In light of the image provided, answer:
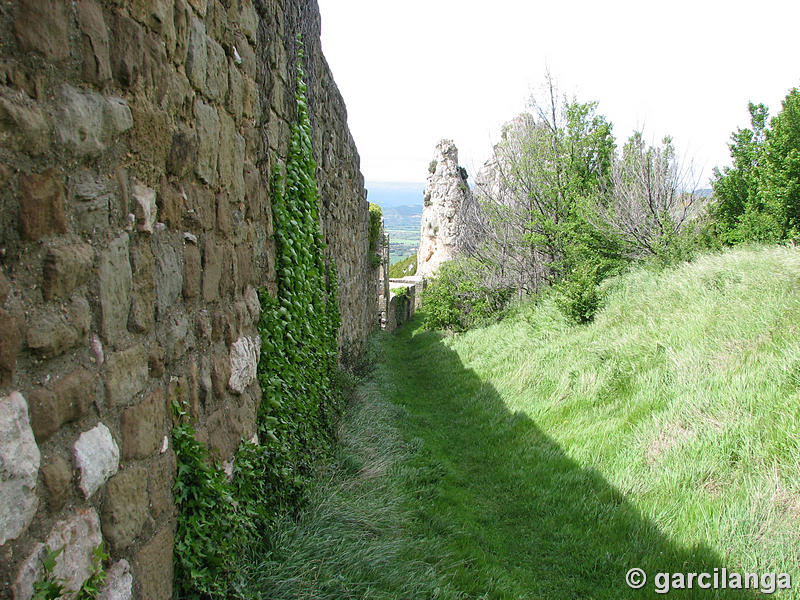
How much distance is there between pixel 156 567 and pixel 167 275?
1.06 metres

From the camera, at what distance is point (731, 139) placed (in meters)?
13.7

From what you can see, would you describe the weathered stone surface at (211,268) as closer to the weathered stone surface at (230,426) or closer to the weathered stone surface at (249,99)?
the weathered stone surface at (230,426)

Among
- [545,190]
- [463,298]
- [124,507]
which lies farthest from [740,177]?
[124,507]

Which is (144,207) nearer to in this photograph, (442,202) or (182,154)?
(182,154)

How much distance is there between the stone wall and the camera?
1354mm

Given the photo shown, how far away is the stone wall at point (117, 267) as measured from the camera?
1.35m

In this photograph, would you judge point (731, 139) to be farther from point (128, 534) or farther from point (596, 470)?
point (128, 534)

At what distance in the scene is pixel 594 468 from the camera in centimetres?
A: 525

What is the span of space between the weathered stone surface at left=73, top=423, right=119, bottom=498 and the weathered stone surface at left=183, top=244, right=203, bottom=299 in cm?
78

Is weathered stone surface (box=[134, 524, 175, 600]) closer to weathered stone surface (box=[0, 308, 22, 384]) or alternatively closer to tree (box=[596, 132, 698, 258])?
weathered stone surface (box=[0, 308, 22, 384])

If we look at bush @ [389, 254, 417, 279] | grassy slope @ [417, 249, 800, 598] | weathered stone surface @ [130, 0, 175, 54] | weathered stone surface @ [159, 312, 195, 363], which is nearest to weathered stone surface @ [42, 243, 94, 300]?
weathered stone surface @ [159, 312, 195, 363]

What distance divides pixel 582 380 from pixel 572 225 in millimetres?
7058

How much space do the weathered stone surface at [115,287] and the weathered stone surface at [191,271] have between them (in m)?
0.47

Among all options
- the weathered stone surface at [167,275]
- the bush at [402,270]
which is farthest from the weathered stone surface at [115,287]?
the bush at [402,270]
